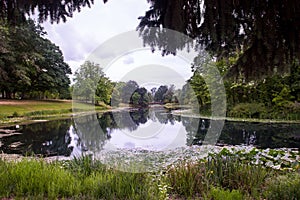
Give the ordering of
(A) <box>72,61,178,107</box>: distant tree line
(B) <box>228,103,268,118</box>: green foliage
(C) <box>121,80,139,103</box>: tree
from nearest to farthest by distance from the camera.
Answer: (C) <box>121,80,139,103</box>: tree < (A) <box>72,61,178,107</box>: distant tree line < (B) <box>228,103,268,118</box>: green foliage

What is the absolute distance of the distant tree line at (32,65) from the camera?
1994cm

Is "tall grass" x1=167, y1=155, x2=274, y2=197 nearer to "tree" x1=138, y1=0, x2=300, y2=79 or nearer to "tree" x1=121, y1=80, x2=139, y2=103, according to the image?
"tree" x1=138, y1=0, x2=300, y2=79

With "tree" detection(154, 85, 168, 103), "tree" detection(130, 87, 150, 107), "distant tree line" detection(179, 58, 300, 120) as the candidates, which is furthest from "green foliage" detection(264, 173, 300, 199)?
"distant tree line" detection(179, 58, 300, 120)

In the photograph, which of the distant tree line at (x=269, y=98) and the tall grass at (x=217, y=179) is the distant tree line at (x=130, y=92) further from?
the distant tree line at (x=269, y=98)

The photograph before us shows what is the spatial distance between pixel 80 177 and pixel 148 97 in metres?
2.54

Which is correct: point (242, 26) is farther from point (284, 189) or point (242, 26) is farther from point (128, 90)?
point (128, 90)

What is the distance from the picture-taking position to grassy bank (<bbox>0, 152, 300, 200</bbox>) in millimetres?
2342

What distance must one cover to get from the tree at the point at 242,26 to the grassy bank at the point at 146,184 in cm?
113

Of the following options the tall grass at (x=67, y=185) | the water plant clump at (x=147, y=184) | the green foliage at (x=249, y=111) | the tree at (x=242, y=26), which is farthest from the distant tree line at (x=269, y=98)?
the tree at (x=242, y=26)

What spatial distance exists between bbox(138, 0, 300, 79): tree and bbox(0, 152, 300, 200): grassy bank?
3.69 ft

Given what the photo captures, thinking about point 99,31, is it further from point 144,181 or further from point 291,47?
point 291,47

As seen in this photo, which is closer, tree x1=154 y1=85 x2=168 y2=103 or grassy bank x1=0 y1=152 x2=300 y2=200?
grassy bank x1=0 y1=152 x2=300 y2=200

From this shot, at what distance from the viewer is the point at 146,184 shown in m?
2.52

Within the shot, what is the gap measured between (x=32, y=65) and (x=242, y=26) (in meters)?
23.6
